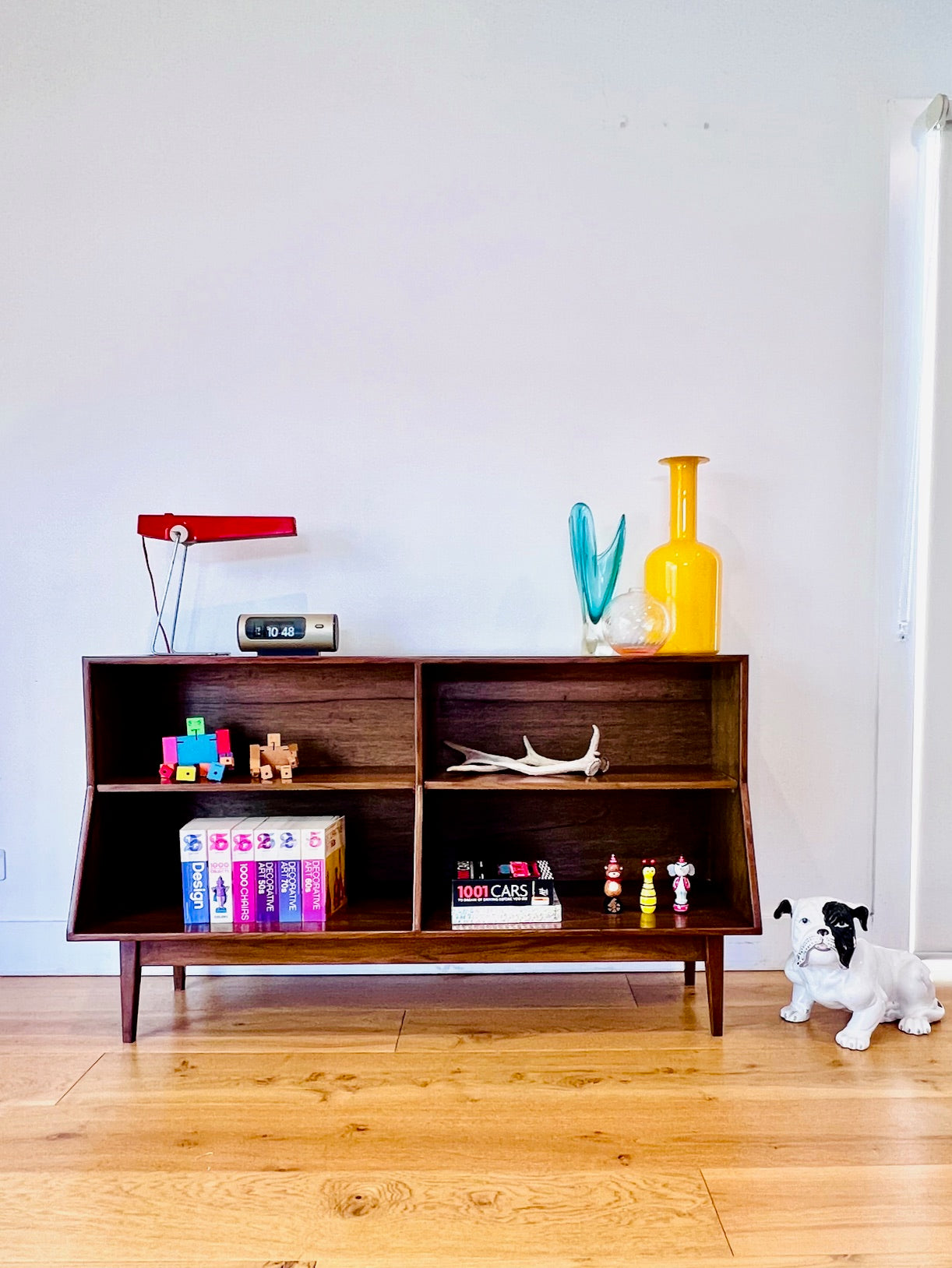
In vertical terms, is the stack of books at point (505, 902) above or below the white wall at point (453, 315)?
below

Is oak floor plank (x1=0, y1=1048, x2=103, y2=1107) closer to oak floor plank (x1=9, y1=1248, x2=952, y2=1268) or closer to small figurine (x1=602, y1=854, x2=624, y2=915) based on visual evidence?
oak floor plank (x1=9, y1=1248, x2=952, y2=1268)

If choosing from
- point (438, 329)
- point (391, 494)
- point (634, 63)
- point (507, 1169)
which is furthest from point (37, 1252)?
point (634, 63)

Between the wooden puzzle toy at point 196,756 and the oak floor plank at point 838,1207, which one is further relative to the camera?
the wooden puzzle toy at point 196,756

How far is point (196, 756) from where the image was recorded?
6.75ft

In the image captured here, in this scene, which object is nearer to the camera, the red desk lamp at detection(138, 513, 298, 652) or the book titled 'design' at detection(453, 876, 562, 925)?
the book titled 'design' at detection(453, 876, 562, 925)

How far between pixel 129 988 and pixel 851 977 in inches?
62.5

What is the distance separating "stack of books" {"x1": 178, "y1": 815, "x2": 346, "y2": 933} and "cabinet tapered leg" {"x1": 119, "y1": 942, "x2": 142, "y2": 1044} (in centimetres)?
13

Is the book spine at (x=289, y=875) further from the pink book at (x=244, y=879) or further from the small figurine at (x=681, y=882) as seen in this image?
the small figurine at (x=681, y=882)

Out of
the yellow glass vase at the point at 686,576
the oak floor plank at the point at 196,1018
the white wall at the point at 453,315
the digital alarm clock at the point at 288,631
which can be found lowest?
the oak floor plank at the point at 196,1018

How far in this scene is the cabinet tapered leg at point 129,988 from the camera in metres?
1.99

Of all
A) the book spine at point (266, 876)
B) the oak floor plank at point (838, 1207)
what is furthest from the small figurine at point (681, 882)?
the book spine at point (266, 876)

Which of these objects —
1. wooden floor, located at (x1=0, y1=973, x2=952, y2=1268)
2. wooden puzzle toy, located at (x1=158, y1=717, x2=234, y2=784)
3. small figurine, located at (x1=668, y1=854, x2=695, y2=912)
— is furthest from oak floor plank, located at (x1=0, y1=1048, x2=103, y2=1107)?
small figurine, located at (x1=668, y1=854, x2=695, y2=912)

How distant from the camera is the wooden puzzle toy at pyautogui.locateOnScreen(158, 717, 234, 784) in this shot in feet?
6.68

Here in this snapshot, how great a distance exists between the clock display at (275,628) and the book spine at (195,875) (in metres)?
0.47
